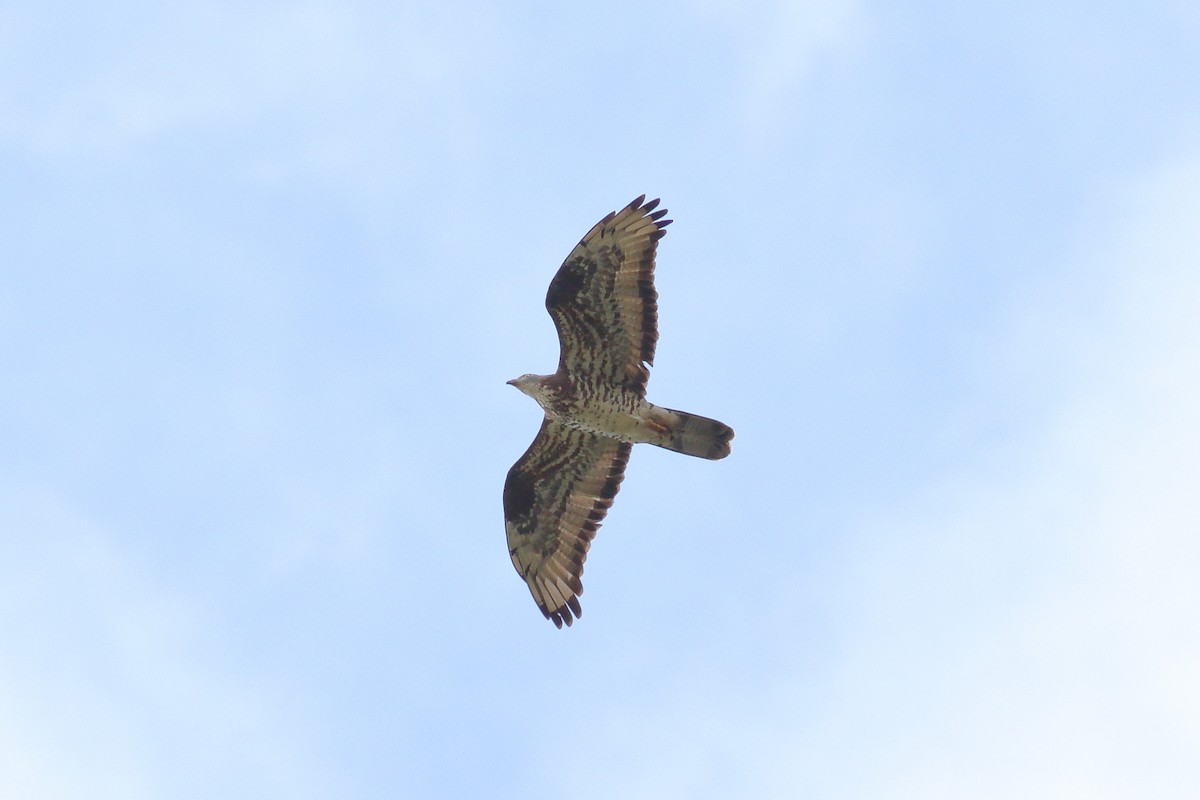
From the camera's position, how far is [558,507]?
17156mm

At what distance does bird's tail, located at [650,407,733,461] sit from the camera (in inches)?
635

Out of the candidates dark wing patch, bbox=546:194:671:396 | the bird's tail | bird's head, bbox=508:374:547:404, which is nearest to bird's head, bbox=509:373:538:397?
bird's head, bbox=508:374:547:404

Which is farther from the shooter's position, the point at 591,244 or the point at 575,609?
the point at 575,609

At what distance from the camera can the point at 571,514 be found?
17.1 meters

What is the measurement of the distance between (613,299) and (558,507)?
242 centimetres

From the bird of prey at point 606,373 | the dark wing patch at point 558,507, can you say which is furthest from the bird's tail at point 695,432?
the dark wing patch at point 558,507

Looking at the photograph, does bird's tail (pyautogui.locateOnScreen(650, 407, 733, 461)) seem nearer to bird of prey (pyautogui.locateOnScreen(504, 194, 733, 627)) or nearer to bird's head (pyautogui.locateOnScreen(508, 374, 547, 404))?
bird of prey (pyautogui.locateOnScreen(504, 194, 733, 627))

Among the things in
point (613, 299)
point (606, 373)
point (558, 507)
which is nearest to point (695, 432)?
point (606, 373)

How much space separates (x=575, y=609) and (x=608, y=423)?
2.06 m

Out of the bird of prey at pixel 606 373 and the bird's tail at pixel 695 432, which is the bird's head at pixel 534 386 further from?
the bird's tail at pixel 695 432

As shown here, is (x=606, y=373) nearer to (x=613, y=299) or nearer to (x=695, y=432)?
(x=613, y=299)

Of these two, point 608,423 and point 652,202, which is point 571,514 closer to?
point 608,423

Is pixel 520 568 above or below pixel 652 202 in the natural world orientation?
below

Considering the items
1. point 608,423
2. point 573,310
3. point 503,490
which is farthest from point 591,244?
point 503,490
